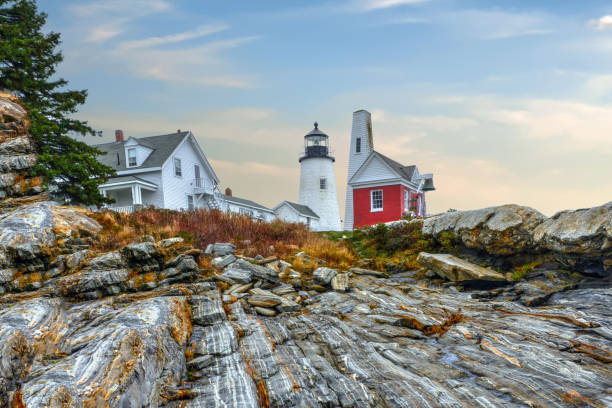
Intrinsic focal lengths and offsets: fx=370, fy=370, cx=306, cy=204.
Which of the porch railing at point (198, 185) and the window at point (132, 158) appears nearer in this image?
the window at point (132, 158)

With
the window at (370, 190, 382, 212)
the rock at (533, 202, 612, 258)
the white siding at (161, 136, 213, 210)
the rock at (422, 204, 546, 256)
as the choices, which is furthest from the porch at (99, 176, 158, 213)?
the rock at (533, 202, 612, 258)

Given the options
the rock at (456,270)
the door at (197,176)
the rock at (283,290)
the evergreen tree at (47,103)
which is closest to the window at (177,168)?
the door at (197,176)

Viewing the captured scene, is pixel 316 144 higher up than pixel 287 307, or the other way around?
pixel 316 144

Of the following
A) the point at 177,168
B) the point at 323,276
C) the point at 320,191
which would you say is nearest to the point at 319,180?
the point at 320,191

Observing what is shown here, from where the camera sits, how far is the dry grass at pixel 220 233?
12.1m

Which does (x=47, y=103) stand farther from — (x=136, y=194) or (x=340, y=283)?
(x=340, y=283)

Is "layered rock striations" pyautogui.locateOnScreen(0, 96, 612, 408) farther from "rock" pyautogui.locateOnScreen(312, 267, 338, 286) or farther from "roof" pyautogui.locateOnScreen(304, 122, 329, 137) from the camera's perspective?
"roof" pyautogui.locateOnScreen(304, 122, 329, 137)

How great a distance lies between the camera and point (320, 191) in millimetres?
40750

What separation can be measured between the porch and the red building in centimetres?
1639

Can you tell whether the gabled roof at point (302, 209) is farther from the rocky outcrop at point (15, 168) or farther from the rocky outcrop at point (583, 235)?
the rocky outcrop at point (583, 235)

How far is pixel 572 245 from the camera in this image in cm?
930

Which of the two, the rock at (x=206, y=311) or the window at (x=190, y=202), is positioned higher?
the window at (x=190, y=202)

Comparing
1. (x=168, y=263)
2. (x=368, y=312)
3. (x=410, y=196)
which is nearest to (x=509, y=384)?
(x=368, y=312)

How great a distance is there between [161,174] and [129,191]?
3975mm
